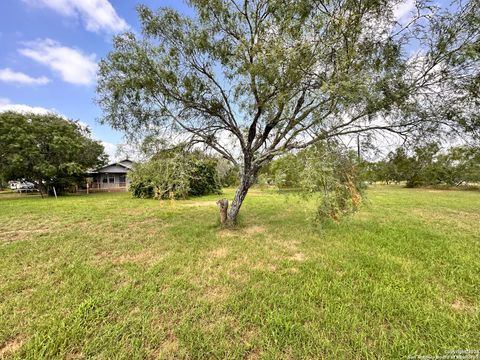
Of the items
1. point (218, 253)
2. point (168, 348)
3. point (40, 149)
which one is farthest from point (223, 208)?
point (40, 149)

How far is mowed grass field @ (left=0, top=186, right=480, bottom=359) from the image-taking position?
196 cm

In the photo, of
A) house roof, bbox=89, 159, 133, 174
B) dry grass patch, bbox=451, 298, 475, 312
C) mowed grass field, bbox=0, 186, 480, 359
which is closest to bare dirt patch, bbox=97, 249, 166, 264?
mowed grass field, bbox=0, 186, 480, 359

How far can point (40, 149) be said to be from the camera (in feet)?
51.0

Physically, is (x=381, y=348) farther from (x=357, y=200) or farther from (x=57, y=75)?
(x=57, y=75)

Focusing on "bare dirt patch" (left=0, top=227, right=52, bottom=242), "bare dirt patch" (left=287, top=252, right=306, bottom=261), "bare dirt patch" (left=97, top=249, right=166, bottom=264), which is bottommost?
"bare dirt patch" (left=287, top=252, right=306, bottom=261)

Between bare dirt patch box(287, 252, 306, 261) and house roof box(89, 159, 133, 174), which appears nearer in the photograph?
bare dirt patch box(287, 252, 306, 261)

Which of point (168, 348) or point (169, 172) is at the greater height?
point (169, 172)

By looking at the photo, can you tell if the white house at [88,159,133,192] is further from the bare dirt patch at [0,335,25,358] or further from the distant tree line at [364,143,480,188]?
the distant tree line at [364,143,480,188]

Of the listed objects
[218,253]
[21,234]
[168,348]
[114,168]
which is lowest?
[168,348]

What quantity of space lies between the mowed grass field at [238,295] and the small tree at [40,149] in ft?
41.5

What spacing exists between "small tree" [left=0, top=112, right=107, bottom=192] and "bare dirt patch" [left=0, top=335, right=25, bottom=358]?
16929 mm

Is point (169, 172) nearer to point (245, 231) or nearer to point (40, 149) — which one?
point (245, 231)

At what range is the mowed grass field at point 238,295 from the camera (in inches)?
77.2

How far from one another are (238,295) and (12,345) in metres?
2.18
